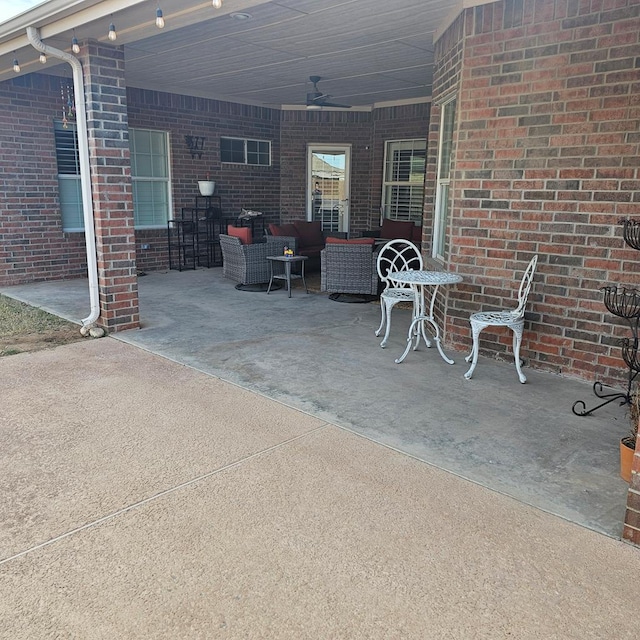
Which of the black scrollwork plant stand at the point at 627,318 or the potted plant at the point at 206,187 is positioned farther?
the potted plant at the point at 206,187

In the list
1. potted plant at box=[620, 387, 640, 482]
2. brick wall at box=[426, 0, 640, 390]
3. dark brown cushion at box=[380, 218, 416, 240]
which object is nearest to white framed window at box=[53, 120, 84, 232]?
dark brown cushion at box=[380, 218, 416, 240]

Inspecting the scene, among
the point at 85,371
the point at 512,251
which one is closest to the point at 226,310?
the point at 85,371

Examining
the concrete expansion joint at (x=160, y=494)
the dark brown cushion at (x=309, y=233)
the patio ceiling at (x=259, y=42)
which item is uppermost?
the patio ceiling at (x=259, y=42)

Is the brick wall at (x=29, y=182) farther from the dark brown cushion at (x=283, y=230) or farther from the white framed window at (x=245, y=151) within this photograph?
the dark brown cushion at (x=283, y=230)

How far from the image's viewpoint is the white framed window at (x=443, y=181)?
5.29m

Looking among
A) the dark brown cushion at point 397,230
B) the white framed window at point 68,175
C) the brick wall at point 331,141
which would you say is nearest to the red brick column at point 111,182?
the white framed window at point 68,175

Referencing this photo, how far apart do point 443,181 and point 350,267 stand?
1838 millimetres

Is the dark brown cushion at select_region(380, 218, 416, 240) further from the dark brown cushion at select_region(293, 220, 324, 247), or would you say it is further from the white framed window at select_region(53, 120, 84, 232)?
the white framed window at select_region(53, 120, 84, 232)

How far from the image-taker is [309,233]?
9.51 m

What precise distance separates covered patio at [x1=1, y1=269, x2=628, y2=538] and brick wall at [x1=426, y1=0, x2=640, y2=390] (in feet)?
1.54

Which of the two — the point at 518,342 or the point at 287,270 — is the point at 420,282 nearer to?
the point at 518,342

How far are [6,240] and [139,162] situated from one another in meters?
2.44

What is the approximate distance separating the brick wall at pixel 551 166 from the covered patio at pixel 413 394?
470 millimetres

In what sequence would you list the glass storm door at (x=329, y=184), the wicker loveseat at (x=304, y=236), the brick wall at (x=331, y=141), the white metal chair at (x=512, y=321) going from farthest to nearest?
the glass storm door at (x=329, y=184) < the brick wall at (x=331, y=141) < the wicker loveseat at (x=304, y=236) < the white metal chair at (x=512, y=321)
